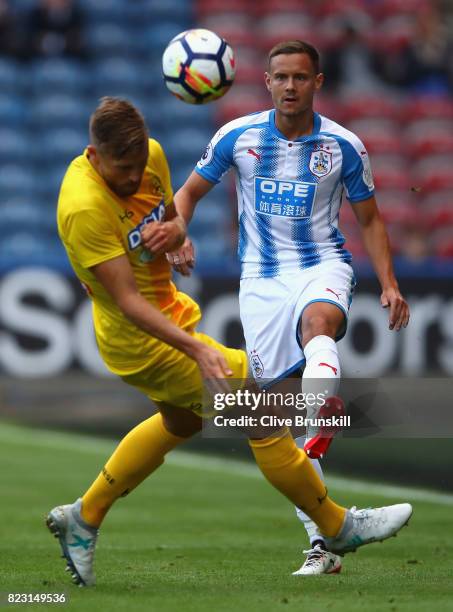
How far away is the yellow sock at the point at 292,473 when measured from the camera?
5.39 m

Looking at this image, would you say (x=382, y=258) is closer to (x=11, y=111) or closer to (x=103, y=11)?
(x=11, y=111)

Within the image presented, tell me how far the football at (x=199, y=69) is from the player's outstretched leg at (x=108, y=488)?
5.80 ft

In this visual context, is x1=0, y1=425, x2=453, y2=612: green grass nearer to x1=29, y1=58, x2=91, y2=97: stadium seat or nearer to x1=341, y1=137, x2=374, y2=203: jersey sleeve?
x1=341, y1=137, x2=374, y2=203: jersey sleeve

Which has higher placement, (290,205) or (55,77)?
(55,77)

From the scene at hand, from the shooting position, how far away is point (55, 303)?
1345 centimetres

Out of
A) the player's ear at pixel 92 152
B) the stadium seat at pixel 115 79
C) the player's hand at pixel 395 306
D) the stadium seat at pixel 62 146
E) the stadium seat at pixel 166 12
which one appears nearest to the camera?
the player's ear at pixel 92 152

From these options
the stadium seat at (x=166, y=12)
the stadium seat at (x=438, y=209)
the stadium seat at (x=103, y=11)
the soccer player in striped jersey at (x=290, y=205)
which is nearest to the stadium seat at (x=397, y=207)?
the stadium seat at (x=438, y=209)

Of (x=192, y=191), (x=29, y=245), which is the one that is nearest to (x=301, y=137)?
(x=192, y=191)

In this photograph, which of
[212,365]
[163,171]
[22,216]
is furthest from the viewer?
[22,216]

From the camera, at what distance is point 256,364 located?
6.23 metres

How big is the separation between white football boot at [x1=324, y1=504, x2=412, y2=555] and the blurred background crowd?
31.8ft

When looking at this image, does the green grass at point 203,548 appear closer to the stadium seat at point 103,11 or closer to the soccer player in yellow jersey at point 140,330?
the soccer player in yellow jersey at point 140,330

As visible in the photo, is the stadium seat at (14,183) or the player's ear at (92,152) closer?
the player's ear at (92,152)

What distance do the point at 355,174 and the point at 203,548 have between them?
1989 mm
